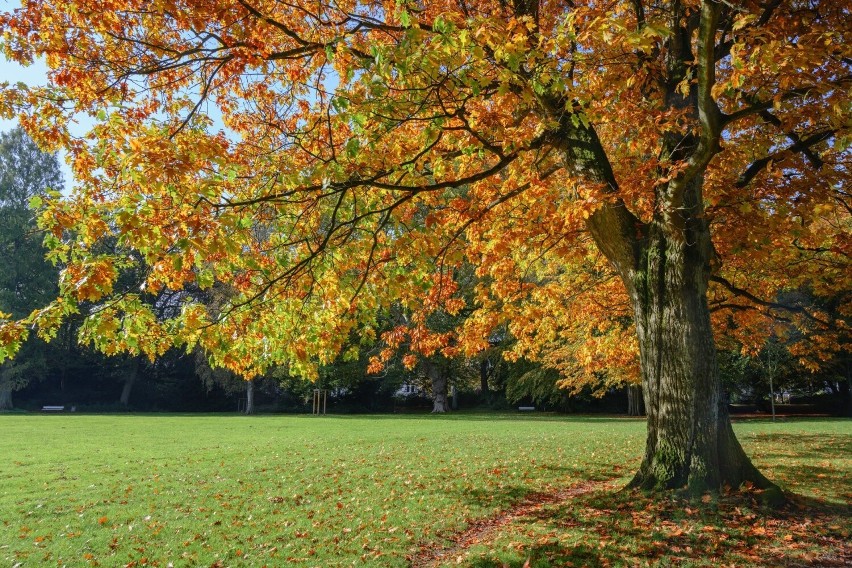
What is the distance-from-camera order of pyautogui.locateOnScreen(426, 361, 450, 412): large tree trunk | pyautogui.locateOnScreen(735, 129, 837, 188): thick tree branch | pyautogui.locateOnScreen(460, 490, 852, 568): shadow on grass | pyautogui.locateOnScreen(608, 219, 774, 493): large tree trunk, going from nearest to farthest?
pyautogui.locateOnScreen(460, 490, 852, 568): shadow on grass
pyautogui.locateOnScreen(608, 219, 774, 493): large tree trunk
pyautogui.locateOnScreen(735, 129, 837, 188): thick tree branch
pyautogui.locateOnScreen(426, 361, 450, 412): large tree trunk

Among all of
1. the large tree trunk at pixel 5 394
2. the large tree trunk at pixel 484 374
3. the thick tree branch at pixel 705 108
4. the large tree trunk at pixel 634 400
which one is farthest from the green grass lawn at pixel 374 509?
the large tree trunk at pixel 5 394

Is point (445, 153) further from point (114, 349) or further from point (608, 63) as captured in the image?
point (114, 349)

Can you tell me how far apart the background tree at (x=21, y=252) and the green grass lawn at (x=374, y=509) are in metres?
33.7

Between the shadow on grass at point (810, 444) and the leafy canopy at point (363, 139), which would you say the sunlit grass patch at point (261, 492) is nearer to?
the leafy canopy at point (363, 139)

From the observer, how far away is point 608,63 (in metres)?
7.73

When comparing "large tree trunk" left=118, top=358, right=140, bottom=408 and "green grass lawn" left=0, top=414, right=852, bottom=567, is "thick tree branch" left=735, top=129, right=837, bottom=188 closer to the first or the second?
"green grass lawn" left=0, top=414, right=852, bottom=567

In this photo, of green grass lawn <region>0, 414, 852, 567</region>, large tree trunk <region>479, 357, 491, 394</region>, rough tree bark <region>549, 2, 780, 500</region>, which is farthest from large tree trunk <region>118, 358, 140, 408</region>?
rough tree bark <region>549, 2, 780, 500</region>

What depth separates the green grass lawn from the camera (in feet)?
19.9

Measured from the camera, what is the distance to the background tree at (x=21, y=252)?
139ft

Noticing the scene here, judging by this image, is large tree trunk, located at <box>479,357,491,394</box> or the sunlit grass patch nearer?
the sunlit grass patch

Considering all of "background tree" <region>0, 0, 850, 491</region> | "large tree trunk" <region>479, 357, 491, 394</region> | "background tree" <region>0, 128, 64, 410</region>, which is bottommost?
"large tree trunk" <region>479, 357, 491, 394</region>

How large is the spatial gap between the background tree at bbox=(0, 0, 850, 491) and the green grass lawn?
3.66ft

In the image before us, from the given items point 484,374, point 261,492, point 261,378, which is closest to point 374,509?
point 261,492

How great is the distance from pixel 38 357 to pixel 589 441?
43.6 meters
